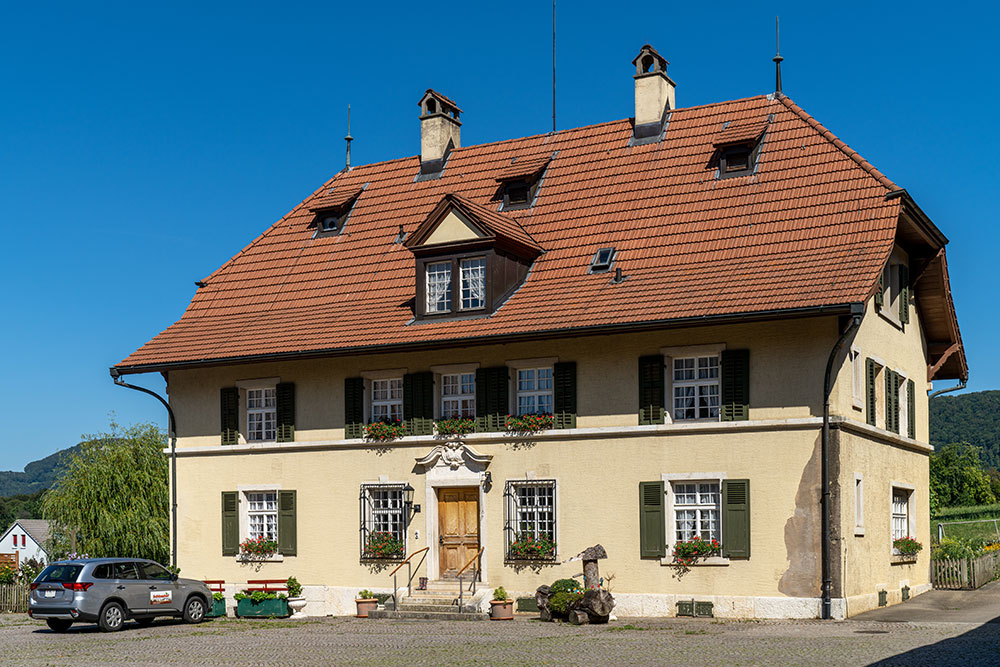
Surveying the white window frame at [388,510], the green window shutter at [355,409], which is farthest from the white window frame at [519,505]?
the green window shutter at [355,409]

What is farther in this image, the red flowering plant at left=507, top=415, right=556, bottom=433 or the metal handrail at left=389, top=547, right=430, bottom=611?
the metal handrail at left=389, top=547, right=430, bottom=611

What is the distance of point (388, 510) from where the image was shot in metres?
28.5

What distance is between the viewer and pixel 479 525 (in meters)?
27.5

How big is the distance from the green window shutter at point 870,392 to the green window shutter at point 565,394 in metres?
5.89

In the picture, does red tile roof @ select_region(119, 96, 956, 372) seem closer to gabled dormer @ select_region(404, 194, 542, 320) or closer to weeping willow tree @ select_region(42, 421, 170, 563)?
gabled dormer @ select_region(404, 194, 542, 320)

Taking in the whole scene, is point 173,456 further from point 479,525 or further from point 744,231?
point 744,231

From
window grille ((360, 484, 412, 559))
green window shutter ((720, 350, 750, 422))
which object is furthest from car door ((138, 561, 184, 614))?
green window shutter ((720, 350, 750, 422))

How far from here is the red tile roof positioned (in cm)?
2539

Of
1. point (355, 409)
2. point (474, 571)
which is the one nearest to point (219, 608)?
point (355, 409)

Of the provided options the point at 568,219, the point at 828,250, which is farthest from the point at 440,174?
the point at 828,250

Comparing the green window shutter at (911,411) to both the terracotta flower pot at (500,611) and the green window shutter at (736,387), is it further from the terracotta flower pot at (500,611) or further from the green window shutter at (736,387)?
the terracotta flower pot at (500,611)

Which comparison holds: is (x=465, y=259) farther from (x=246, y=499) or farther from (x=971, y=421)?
(x=971, y=421)

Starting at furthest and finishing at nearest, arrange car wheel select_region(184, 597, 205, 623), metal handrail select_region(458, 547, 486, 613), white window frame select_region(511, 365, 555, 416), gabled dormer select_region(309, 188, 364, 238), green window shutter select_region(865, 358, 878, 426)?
1. gabled dormer select_region(309, 188, 364, 238)
2. car wheel select_region(184, 597, 205, 623)
3. white window frame select_region(511, 365, 555, 416)
4. metal handrail select_region(458, 547, 486, 613)
5. green window shutter select_region(865, 358, 878, 426)

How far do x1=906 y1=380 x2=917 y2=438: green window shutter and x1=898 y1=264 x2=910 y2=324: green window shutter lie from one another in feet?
5.06
